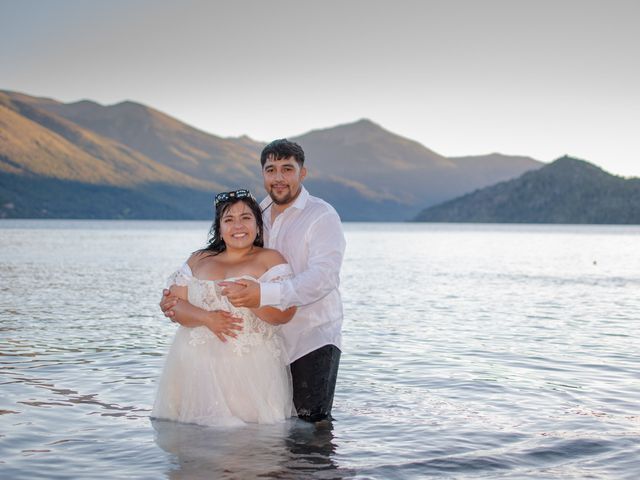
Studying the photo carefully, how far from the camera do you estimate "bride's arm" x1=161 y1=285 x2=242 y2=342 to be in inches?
289

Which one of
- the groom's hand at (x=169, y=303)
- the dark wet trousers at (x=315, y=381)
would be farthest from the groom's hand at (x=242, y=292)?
the dark wet trousers at (x=315, y=381)

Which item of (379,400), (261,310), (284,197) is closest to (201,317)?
(261,310)

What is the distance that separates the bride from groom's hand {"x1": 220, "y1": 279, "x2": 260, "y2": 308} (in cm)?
29

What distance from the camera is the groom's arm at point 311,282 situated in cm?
696

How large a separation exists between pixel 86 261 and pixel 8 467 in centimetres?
4321

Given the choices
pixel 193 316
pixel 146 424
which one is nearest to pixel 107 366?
pixel 146 424

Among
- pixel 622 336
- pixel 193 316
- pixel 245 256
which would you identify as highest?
pixel 245 256

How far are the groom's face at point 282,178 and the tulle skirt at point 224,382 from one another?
139 cm

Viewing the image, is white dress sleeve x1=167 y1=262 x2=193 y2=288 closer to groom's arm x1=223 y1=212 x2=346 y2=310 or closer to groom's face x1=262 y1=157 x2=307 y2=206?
groom's arm x1=223 y1=212 x2=346 y2=310

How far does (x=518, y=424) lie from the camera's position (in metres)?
9.71

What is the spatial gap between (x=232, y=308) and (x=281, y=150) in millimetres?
1559

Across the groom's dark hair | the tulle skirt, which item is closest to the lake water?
the tulle skirt

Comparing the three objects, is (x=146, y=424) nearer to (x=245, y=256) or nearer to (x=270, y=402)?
(x=270, y=402)

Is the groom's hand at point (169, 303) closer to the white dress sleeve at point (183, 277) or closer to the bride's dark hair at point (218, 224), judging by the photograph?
the white dress sleeve at point (183, 277)
